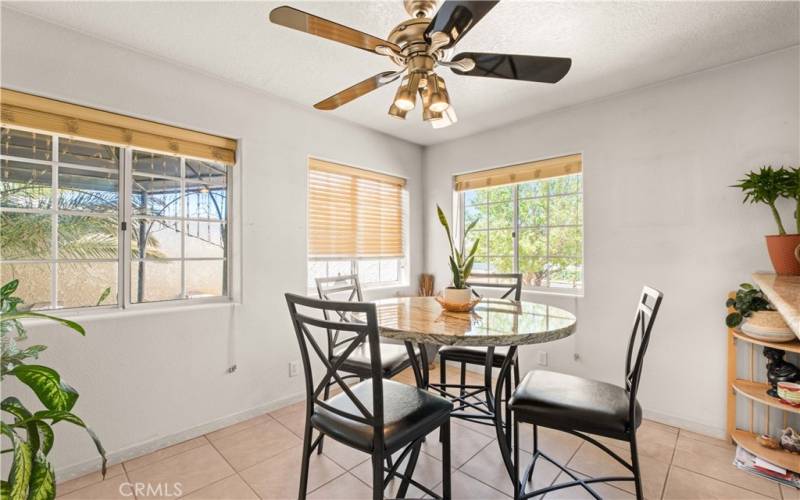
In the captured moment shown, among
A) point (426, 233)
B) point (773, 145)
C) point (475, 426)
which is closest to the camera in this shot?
point (773, 145)

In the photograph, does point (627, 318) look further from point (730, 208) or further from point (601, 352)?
point (730, 208)

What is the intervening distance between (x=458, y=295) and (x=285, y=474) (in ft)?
4.43

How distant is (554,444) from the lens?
88.0 inches

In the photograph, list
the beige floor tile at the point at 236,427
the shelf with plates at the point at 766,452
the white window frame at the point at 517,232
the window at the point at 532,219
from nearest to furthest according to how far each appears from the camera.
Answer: the shelf with plates at the point at 766,452 < the beige floor tile at the point at 236,427 < the white window frame at the point at 517,232 < the window at the point at 532,219

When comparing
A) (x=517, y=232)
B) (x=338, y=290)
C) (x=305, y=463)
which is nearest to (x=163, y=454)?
(x=305, y=463)

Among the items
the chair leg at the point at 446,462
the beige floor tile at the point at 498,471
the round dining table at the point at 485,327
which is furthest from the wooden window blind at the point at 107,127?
the beige floor tile at the point at 498,471

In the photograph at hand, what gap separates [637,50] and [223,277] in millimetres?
3103

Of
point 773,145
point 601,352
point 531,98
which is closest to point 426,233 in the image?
point 531,98

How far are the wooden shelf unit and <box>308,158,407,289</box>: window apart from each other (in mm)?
2693

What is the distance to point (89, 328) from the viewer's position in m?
2.00

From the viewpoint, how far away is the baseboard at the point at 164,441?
1.92 m

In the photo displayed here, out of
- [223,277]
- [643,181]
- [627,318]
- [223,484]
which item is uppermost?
[643,181]

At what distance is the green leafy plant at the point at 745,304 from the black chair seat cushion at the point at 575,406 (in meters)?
1.06

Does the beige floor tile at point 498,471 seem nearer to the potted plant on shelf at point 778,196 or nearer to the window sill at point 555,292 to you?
the window sill at point 555,292
